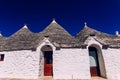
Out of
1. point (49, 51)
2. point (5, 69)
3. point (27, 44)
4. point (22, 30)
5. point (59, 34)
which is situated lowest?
point (5, 69)

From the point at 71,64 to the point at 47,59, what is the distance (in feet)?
10.5

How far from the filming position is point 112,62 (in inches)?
480

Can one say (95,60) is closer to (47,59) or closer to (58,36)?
(58,36)

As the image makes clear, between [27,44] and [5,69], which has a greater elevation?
[27,44]

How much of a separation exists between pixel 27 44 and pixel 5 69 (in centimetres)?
367

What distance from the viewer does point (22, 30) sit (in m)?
17.0

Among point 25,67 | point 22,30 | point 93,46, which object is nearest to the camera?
point 25,67

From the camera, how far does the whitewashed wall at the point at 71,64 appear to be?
1189 centimetres

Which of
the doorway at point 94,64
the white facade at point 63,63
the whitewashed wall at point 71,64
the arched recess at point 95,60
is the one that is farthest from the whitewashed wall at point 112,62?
the whitewashed wall at point 71,64

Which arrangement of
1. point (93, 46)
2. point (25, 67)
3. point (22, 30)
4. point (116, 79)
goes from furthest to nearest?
point (22, 30) < point (93, 46) < point (25, 67) < point (116, 79)

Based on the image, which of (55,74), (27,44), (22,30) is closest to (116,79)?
(55,74)

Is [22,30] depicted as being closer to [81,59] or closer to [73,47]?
[73,47]

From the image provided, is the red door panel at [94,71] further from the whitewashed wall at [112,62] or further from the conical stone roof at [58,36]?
the conical stone roof at [58,36]

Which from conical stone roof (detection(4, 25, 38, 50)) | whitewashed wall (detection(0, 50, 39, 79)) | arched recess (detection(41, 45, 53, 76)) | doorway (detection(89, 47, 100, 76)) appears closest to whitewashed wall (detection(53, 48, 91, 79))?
arched recess (detection(41, 45, 53, 76))
